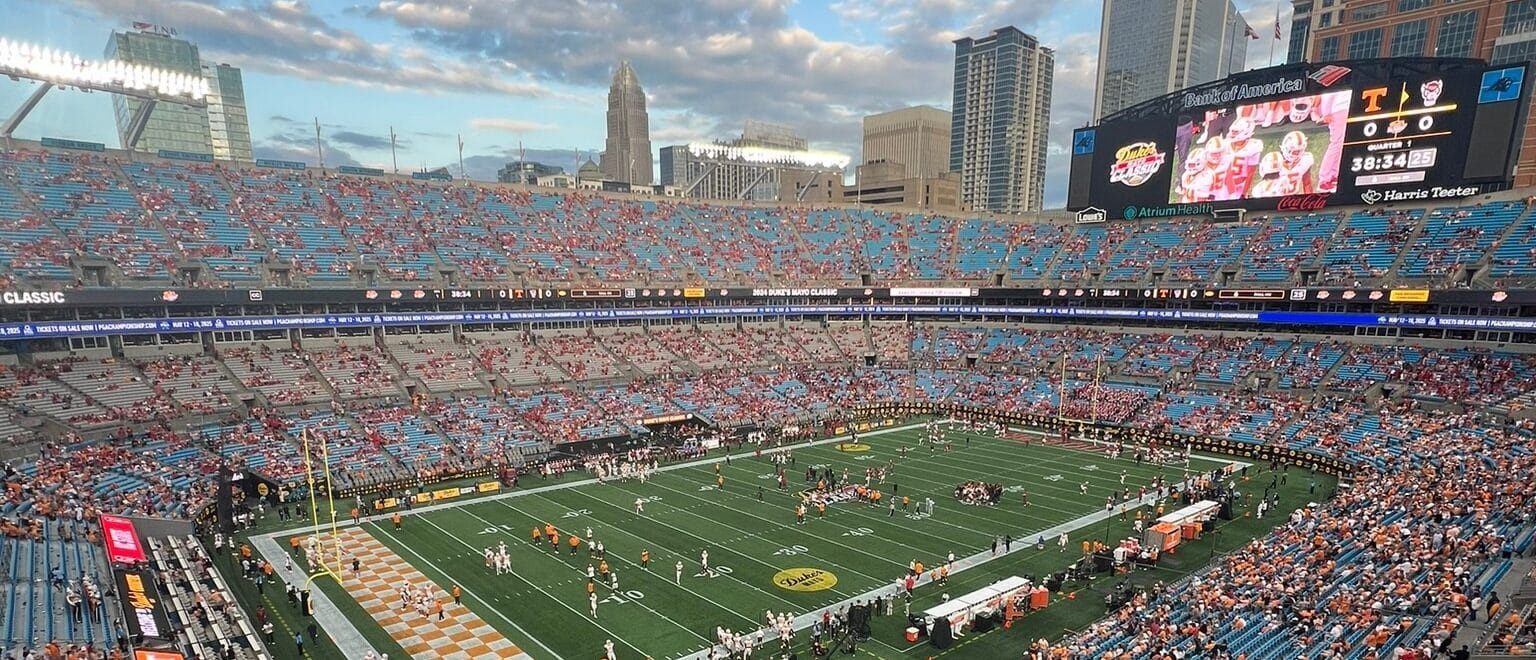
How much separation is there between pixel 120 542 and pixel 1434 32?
113748 mm

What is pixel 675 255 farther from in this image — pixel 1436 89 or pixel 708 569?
pixel 1436 89

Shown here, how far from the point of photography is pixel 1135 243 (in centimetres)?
6162

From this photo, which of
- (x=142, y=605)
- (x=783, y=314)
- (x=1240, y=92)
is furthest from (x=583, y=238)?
A: (x=1240, y=92)

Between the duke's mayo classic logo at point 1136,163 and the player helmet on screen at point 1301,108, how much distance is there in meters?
8.94

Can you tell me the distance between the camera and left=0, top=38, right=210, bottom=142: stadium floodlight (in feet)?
132

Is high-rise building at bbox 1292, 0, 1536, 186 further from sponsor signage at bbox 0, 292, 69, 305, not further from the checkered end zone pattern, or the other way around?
sponsor signage at bbox 0, 292, 69, 305

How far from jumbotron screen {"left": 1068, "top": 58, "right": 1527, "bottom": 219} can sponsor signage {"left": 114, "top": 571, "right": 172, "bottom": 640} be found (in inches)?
2586

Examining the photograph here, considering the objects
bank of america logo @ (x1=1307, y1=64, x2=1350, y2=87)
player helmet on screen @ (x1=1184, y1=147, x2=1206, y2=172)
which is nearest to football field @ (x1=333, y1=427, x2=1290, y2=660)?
player helmet on screen @ (x1=1184, y1=147, x2=1206, y2=172)

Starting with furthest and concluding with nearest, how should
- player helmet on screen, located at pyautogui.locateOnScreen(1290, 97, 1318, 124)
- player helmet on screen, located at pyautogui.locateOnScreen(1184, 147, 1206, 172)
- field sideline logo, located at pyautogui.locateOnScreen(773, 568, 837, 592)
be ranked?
1. player helmet on screen, located at pyautogui.locateOnScreen(1184, 147, 1206, 172)
2. player helmet on screen, located at pyautogui.locateOnScreen(1290, 97, 1318, 124)
3. field sideline logo, located at pyautogui.locateOnScreen(773, 568, 837, 592)

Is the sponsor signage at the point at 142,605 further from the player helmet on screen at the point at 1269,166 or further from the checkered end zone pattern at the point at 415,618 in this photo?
the player helmet on screen at the point at 1269,166

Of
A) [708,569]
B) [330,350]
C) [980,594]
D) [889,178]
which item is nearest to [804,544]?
[708,569]

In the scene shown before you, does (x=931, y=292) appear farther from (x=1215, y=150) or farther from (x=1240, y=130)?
(x=1240, y=130)

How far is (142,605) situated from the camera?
59.6ft

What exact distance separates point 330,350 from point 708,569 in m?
34.0
